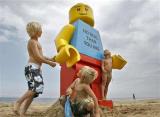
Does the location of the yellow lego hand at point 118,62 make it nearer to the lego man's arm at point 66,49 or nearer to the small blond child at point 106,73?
the small blond child at point 106,73

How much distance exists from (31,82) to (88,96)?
0.68 metres

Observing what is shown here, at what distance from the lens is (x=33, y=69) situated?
361 centimetres

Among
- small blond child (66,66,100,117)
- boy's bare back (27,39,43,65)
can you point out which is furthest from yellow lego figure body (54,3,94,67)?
small blond child (66,66,100,117)

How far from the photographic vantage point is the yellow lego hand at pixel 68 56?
14.0 ft

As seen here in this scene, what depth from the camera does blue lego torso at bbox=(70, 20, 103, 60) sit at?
4766 millimetres

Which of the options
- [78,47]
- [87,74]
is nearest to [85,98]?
[87,74]

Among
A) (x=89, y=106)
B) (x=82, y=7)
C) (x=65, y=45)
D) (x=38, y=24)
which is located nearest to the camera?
(x=89, y=106)

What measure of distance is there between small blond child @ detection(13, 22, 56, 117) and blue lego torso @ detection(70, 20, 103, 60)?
1.04 m

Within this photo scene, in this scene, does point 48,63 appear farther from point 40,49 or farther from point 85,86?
point 85,86

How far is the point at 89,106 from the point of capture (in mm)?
3527

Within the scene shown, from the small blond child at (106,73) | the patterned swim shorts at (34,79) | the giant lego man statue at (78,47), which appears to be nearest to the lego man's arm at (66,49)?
the giant lego man statue at (78,47)

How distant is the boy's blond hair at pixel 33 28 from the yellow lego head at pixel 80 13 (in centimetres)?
145

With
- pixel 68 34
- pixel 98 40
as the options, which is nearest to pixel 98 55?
pixel 98 40

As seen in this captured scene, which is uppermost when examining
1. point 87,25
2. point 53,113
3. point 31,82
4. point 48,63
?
point 87,25
